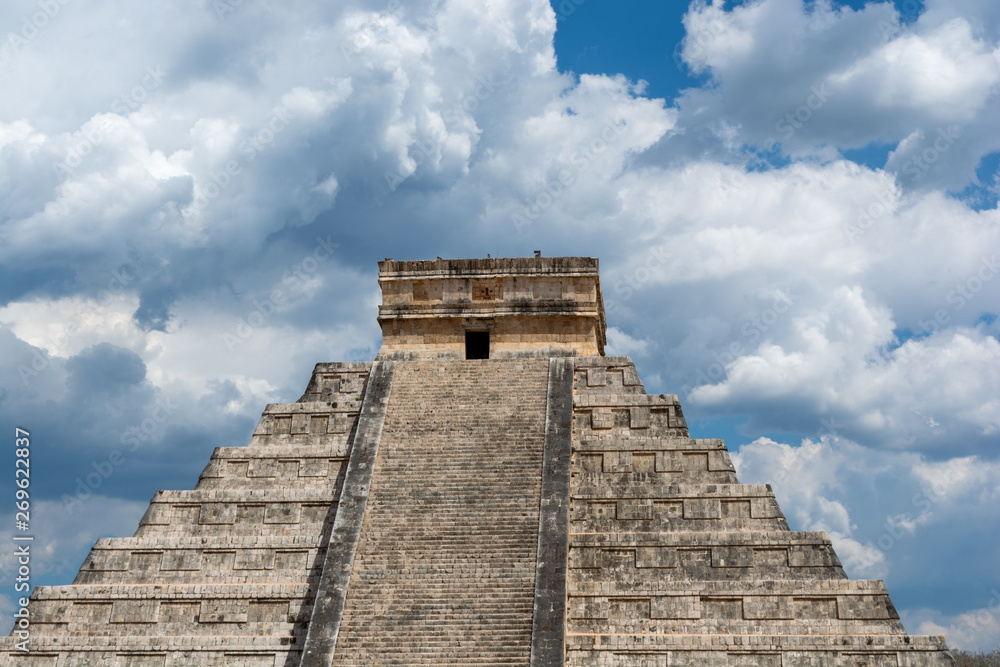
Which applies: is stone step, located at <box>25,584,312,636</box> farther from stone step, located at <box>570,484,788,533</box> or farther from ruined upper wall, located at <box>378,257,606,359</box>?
ruined upper wall, located at <box>378,257,606,359</box>

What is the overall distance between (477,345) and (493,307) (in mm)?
957

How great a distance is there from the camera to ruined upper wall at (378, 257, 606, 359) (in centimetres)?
2080

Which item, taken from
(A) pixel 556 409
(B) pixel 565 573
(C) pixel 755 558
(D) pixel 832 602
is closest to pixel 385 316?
(A) pixel 556 409

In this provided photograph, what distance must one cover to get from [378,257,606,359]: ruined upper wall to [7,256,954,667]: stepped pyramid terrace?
0.82 meters

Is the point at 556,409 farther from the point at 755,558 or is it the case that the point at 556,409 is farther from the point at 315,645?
the point at 315,645

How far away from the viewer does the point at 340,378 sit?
66.0 feet

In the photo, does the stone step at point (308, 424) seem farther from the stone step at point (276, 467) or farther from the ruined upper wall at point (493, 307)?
the ruined upper wall at point (493, 307)

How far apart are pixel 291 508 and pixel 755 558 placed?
25.7 ft

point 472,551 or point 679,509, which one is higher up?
point 679,509

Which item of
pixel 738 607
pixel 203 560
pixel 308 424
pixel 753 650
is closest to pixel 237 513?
pixel 203 560

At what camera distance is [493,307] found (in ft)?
68.6

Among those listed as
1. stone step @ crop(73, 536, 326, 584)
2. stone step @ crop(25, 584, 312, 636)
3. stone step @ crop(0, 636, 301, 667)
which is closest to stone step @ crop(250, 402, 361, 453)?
stone step @ crop(73, 536, 326, 584)

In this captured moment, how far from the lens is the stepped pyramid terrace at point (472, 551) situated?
15023 millimetres

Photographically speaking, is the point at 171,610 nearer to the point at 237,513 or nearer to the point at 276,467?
the point at 237,513
